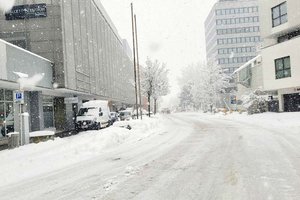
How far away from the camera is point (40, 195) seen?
22.6 ft

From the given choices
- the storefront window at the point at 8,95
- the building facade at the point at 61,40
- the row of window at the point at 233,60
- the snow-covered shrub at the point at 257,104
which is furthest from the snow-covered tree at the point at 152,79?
the row of window at the point at 233,60

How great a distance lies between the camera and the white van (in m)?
27.2

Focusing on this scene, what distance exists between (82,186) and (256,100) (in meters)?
35.6

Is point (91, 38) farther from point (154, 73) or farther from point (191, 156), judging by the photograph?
point (191, 156)

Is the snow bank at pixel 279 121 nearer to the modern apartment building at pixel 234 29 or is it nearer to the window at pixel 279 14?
the window at pixel 279 14

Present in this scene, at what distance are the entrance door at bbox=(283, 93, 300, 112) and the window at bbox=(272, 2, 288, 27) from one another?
7280mm

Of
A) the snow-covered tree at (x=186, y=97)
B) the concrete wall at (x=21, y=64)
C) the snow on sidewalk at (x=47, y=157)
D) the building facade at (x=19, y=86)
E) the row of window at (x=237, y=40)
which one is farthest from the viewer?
the row of window at (x=237, y=40)

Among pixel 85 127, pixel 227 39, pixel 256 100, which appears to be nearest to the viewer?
pixel 85 127

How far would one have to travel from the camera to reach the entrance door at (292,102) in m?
33.8

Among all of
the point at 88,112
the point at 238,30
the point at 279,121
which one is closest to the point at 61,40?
the point at 88,112

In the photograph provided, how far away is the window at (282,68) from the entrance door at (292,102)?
2.88 metres

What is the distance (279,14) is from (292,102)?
8.79 meters

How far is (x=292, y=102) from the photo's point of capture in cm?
3450

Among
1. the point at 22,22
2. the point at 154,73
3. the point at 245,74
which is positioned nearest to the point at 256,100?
the point at 245,74
